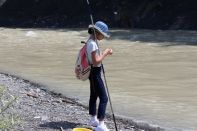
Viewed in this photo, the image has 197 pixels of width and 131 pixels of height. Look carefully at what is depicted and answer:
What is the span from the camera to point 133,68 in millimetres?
16062

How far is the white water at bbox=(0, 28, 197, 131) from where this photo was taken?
10.4 meters

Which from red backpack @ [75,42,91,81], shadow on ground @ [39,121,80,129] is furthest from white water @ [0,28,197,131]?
red backpack @ [75,42,91,81]

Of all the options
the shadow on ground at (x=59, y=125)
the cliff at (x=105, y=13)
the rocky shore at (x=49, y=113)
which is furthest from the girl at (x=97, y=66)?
the cliff at (x=105, y=13)

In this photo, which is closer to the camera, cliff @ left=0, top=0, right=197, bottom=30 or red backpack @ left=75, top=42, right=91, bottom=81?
red backpack @ left=75, top=42, right=91, bottom=81

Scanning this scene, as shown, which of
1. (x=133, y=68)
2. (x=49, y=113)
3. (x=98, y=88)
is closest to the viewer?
(x=98, y=88)

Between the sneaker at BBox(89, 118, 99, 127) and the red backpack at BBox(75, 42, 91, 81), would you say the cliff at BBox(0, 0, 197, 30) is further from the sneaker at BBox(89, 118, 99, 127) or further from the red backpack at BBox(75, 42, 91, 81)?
the red backpack at BBox(75, 42, 91, 81)

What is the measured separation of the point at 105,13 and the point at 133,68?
17342 mm

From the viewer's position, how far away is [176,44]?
2203 cm

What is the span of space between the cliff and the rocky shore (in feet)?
58.6

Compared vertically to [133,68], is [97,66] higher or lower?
higher

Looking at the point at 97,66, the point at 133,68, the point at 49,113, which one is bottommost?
the point at 133,68

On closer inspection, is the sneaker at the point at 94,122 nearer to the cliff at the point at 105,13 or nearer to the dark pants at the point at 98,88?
the dark pants at the point at 98,88

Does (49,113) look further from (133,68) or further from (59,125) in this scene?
(133,68)

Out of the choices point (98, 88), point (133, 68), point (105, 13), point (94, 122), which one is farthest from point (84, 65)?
point (105, 13)
